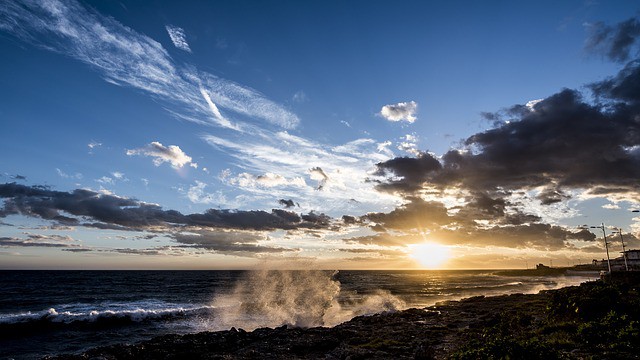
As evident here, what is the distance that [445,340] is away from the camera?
26.5 m

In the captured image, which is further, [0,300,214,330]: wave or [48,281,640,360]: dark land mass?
[0,300,214,330]: wave

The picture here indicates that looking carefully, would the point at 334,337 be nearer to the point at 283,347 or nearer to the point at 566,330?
the point at 283,347

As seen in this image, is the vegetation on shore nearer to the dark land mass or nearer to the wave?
the dark land mass

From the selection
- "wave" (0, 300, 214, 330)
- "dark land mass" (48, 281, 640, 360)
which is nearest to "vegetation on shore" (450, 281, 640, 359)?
"dark land mass" (48, 281, 640, 360)

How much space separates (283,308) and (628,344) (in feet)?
Result: 156

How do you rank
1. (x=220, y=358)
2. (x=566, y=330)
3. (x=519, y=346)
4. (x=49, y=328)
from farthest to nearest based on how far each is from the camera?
(x=49, y=328) < (x=220, y=358) < (x=566, y=330) < (x=519, y=346)

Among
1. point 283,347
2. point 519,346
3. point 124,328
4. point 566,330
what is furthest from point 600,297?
point 124,328

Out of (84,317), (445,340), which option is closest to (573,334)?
(445,340)

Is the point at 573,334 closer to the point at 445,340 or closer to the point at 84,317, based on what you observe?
the point at 445,340

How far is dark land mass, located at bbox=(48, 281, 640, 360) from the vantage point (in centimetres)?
1552

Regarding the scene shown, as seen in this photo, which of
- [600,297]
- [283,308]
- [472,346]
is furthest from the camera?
[283,308]

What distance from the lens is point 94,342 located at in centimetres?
3338

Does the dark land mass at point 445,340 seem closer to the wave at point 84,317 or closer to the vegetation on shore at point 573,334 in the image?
the vegetation on shore at point 573,334

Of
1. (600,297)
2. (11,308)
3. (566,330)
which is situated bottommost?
(11,308)
